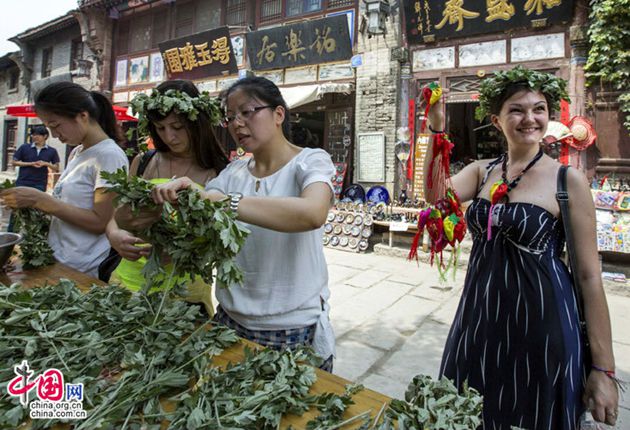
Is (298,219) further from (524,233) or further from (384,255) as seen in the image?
(384,255)

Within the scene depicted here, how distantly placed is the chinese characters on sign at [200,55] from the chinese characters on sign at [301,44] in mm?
822

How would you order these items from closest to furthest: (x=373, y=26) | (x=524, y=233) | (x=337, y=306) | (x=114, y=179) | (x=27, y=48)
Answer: (x=114, y=179) → (x=524, y=233) → (x=337, y=306) → (x=373, y=26) → (x=27, y=48)

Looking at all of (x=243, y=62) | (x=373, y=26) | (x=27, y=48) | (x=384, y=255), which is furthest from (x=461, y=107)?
(x=27, y=48)

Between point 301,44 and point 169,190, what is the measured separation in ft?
26.4

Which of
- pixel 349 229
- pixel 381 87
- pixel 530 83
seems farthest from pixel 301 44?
pixel 530 83

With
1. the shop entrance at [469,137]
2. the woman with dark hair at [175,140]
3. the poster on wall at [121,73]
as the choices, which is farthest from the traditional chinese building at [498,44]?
the poster on wall at [121,73]

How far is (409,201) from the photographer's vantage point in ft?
23.9

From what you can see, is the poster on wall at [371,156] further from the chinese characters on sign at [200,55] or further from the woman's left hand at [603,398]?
the woman's left hand at [603,398]

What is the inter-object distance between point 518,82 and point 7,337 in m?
1.98

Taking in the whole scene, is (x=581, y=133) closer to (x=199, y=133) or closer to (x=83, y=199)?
(x=199, y=133)

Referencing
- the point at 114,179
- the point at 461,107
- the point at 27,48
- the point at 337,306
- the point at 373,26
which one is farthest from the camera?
the point at 27,48

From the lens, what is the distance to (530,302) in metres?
1.47

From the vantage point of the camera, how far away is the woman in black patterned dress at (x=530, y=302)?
1.43 metres

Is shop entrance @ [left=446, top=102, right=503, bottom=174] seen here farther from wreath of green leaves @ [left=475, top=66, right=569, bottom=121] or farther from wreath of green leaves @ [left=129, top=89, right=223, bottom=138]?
wreath of green leaves @ [left=129, top=89, right=223, bottom=138]
